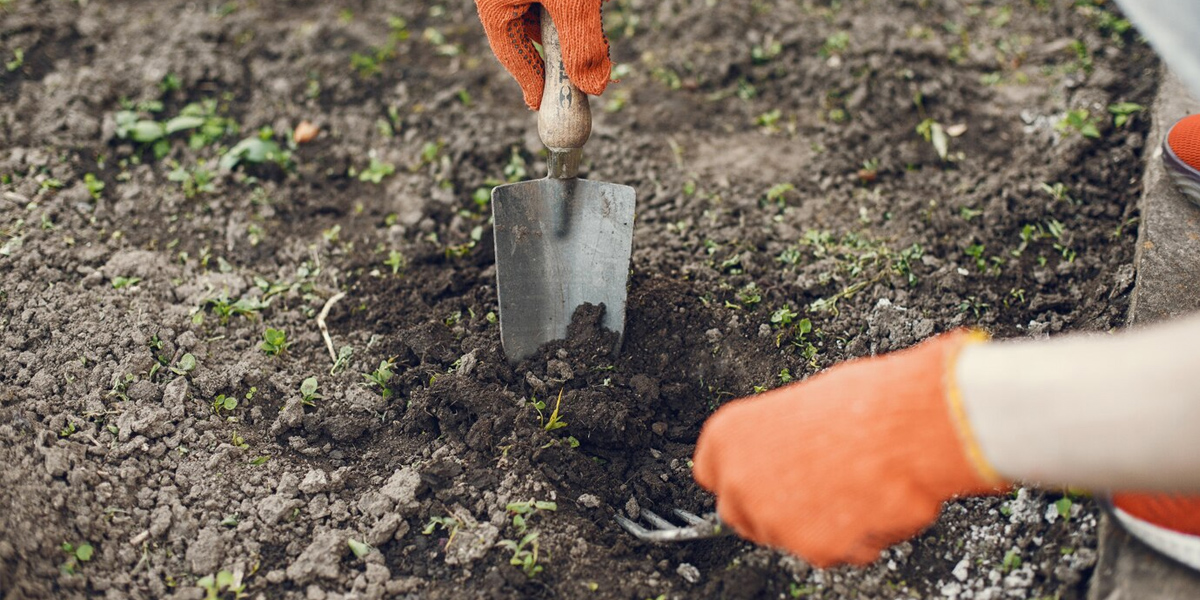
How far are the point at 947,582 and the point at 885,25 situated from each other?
2.45 metres

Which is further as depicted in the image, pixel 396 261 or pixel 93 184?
pixel 93 184

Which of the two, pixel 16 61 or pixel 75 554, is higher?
pixel 16 61

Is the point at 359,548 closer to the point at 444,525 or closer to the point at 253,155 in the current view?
the point at 444,525

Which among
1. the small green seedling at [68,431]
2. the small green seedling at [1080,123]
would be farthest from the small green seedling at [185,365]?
the small green seedling at [1080,123]

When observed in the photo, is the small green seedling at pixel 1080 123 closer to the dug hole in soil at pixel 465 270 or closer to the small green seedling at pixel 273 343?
the dug hole in soil at pixel 465 270

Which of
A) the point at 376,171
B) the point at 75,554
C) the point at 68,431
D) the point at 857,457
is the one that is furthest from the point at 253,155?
the point at 857,457

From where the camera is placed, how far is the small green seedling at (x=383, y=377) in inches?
94.4

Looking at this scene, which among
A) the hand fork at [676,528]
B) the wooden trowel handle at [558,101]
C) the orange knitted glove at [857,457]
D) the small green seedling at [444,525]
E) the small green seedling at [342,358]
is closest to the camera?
the orange knitted glove at [857,457]

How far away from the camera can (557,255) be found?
2455mm

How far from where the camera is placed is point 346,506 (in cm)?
212

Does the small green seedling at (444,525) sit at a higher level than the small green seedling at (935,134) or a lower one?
lower

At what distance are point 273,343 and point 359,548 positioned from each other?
2.63ft

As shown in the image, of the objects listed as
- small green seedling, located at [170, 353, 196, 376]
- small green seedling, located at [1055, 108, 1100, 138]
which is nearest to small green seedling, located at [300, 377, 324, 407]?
small green seedling, located at [170, 353, 196, 376]

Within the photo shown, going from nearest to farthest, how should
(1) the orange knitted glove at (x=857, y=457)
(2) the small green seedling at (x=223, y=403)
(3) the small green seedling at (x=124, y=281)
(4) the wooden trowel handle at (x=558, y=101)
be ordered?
(1) the orange knitted glove at (x=857, y=457) → (4) the wooden trowel handle at (x=558, y=101) → (2) the small green seedling at (x=223, y=403) → (3) the small green seedling at (x=124, y=281)
